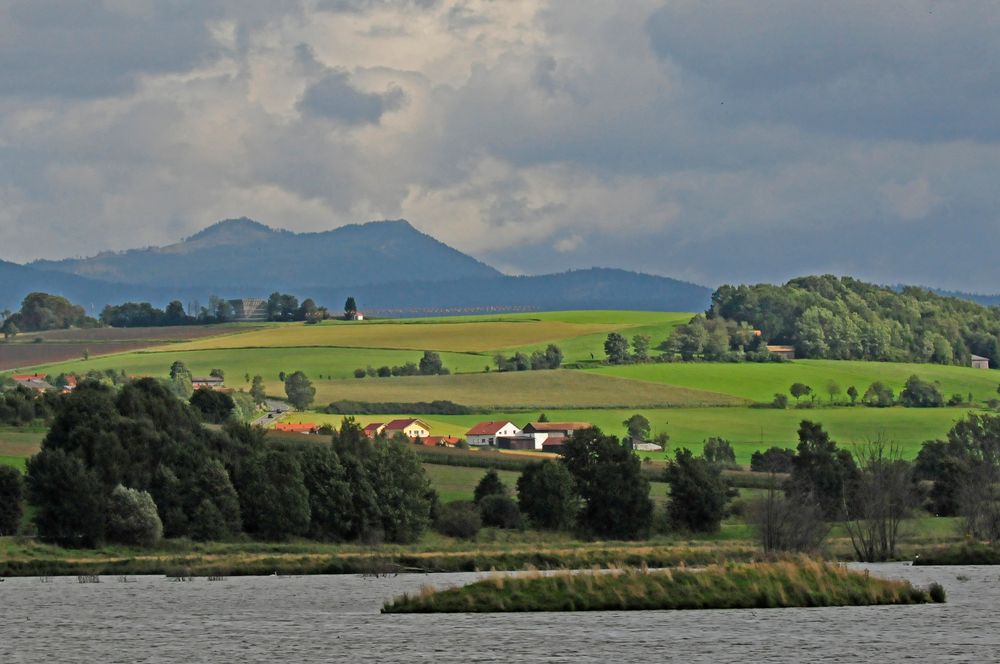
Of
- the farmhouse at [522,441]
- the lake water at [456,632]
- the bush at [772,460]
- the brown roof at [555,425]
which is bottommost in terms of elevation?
the lake water at [456,632]

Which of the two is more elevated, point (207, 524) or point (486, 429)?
point (486, 429)

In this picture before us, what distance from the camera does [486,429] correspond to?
170 meters

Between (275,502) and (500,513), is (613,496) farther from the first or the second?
(275,502)

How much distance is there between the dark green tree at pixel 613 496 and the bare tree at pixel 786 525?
25877 millimetres

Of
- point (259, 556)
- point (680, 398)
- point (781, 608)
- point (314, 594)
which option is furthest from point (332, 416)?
point (781, 608)

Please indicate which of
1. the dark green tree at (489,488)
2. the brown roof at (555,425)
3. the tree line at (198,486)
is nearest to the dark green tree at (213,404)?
the brown roof at (555,425)

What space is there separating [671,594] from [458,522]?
53878 millimetres

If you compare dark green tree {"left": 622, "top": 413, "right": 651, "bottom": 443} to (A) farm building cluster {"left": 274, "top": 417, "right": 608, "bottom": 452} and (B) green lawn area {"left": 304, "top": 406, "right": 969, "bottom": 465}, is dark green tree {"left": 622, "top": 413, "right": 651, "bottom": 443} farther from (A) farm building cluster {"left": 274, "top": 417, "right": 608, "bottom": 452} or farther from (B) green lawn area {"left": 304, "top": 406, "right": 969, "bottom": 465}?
(A) farm building cluster {"left": 274, "top": 417, "right": 608, "bottom": 452}

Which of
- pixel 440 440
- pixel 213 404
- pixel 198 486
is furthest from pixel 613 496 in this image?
pixel 213 404

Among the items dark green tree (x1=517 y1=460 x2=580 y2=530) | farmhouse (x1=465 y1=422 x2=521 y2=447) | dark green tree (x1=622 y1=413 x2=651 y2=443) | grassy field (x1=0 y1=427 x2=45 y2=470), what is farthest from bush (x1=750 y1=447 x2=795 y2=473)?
grassy field (x1=0 y1=427 x2=45 y2=470)

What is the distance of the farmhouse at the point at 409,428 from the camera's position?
16275cm

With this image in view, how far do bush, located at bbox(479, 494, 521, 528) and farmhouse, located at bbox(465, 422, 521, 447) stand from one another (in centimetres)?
4815

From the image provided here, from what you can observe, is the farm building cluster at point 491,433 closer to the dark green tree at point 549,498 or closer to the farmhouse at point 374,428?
the farmhouse at point 374,428

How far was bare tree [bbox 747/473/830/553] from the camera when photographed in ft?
283
